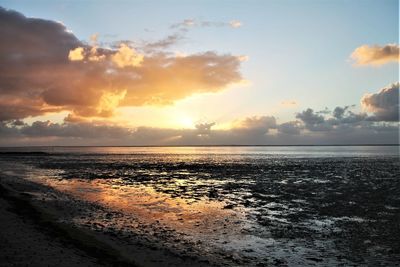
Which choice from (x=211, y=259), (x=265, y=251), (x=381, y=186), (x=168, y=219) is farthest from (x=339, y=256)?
(x=381, y=186)

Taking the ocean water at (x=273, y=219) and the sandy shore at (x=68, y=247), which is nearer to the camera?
the sandy shore at (x=68, y=247)

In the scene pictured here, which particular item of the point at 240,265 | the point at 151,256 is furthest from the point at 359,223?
the point at 151,256

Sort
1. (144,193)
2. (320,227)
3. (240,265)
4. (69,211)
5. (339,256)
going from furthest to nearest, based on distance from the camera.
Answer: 1. (144,193)
2. (69,211)
3. (320,227)
4. (339,256)
5. (240,265)

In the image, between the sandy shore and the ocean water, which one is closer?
the sandy shore

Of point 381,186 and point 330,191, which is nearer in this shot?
point 330,191

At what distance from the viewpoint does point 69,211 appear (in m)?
20.9

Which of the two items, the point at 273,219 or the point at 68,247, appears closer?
the point at 68,247

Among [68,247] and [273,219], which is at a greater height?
[68,247]

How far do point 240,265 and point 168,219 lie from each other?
783 cm

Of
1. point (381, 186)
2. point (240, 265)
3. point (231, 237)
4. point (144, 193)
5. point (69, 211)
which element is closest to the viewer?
point (240, 265)

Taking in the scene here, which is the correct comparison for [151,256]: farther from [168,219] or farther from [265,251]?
[168,219]

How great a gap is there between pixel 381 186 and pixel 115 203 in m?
23.3

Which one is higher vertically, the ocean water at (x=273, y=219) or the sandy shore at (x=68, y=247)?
the sandy shore at (x=68, y=247)

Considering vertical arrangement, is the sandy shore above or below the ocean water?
above
